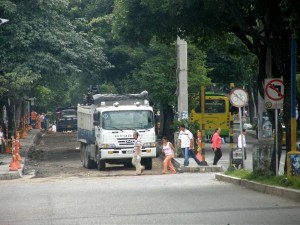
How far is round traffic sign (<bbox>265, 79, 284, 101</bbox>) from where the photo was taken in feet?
70.6

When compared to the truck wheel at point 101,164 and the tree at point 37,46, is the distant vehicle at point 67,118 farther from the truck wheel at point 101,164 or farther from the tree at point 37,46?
the truck wheel at point 101,164

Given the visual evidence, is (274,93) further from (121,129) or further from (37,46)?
(37,46)

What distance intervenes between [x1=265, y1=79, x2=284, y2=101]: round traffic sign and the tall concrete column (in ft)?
61.8

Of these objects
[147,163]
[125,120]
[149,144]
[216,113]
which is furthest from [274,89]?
[216,113]

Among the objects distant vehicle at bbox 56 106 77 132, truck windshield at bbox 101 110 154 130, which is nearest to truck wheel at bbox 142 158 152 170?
truck windshield at bbox 101 110 154 130

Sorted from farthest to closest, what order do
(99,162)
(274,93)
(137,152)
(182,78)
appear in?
1. (182,78)
2. (99,162)
3. (137,152)
4. (274,93)

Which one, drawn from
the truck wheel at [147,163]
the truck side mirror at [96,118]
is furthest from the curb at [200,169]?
the truck side mirror at [96,118]

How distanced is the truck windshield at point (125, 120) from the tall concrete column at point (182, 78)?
672 centimetres

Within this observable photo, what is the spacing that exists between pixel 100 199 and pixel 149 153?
50.6 ft

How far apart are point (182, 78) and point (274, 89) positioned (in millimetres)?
19623

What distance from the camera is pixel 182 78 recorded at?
41156mm

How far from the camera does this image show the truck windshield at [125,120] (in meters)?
34.5

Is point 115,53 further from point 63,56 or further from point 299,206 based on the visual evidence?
point 299,206

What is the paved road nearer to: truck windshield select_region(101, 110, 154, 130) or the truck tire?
truck windshield select_region(101, 110, 154, 130)
